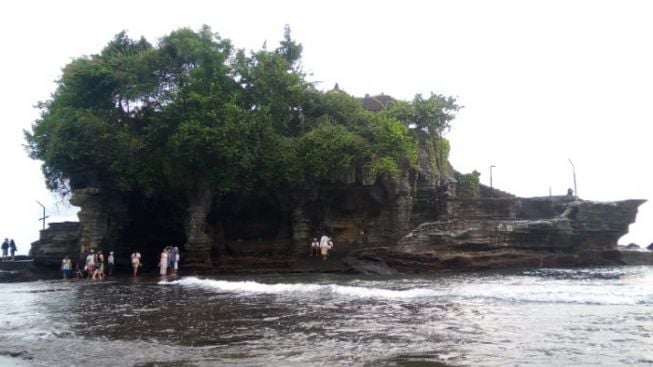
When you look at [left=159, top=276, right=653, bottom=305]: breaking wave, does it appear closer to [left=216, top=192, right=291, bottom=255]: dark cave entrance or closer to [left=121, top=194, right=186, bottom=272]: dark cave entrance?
[left=216, top=192, right=291, bottom=255]: dark cave entrance

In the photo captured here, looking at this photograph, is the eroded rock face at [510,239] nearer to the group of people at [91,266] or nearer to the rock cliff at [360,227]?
the rock cliff at [360,227]

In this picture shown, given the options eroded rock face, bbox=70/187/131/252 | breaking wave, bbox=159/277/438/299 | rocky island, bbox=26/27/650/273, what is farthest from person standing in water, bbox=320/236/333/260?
eroded rock face, bbox=70/187/131/252

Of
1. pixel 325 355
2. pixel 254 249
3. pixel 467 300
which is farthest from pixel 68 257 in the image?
pixel 325 355

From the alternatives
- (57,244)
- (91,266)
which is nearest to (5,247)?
(57,244)

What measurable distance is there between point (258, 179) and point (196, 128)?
4.40 m

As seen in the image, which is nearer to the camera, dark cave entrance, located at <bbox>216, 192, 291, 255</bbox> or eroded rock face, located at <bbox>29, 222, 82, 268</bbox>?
eroded rock face, located at <bbox>29, 222, 82, 268</bbox>

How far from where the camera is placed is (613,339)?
870 centimetres

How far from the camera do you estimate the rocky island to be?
27984 millimetres

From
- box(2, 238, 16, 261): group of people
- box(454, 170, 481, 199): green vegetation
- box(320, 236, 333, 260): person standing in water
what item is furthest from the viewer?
box(2, 238, 16, 261): group of people

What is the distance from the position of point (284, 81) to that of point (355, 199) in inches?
309

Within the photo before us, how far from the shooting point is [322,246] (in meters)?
30.5

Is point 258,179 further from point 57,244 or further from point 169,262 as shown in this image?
point 57,244

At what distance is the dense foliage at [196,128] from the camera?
27.7m

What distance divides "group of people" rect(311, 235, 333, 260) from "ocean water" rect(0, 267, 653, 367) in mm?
13594
